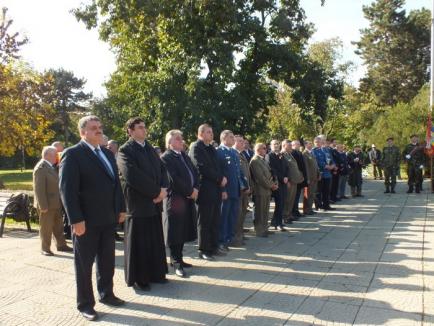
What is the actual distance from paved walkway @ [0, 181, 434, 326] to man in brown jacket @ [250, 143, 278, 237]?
336 mm

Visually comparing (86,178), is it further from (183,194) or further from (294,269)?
(294,269)

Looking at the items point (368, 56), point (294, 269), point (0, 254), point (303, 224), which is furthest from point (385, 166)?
point (368, 56)

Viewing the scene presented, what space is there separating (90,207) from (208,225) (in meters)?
2.52

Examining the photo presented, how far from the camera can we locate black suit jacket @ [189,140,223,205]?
664cm

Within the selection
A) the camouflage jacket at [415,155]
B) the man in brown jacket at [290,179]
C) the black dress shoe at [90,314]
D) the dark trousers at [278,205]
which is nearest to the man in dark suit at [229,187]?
the dark trousers at [278,205]

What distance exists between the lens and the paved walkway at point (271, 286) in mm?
4438

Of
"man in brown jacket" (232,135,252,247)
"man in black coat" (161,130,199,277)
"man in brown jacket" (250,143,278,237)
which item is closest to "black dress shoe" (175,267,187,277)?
"man in black coat" (161,130,199,277)

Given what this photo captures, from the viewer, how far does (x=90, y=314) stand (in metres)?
4.41

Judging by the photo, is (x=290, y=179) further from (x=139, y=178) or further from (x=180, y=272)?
(x=139, y=178)

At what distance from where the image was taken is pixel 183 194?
604 cm

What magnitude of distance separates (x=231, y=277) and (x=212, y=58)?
10303 millimetres

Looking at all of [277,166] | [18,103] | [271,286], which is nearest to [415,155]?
[277,166]

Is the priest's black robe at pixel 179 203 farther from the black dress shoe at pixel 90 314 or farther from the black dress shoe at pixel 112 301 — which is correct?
the black dress shoe at pixel 90 314

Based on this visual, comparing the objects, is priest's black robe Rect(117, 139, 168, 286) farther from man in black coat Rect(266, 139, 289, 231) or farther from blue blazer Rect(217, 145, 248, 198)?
man in black coat Rect(266, 139, 289, 231)
